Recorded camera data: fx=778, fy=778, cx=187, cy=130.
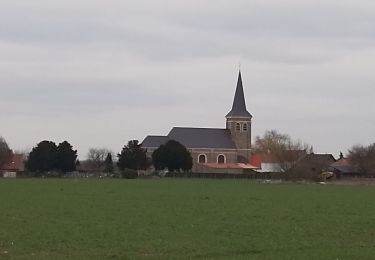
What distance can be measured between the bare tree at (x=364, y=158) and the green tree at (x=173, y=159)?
32.7 metres

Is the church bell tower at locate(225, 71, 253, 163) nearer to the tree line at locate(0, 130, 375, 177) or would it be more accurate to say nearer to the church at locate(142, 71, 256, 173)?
the church at locate(142, 71, 256, 173)

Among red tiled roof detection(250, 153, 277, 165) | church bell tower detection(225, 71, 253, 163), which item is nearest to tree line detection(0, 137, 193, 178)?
church bell tower detection(225, 71, 253, 163)

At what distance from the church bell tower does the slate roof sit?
1.99m

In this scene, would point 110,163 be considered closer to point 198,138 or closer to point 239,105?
point 198,138

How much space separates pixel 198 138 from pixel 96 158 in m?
26.8

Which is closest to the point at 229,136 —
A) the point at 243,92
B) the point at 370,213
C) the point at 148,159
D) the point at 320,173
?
the point at 243,92

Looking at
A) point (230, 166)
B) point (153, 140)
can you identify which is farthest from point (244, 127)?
point (153, 140)

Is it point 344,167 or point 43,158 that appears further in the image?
point 344,167

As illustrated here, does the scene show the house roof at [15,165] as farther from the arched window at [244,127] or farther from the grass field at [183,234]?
the grass field at [183,234]

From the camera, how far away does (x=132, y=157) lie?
156 meters

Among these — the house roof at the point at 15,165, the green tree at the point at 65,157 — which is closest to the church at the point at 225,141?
the house roof at the point at 15,165

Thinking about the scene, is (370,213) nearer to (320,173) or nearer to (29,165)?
(320,173)

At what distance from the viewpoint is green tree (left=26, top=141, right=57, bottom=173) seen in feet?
495

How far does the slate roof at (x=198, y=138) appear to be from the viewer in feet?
622
